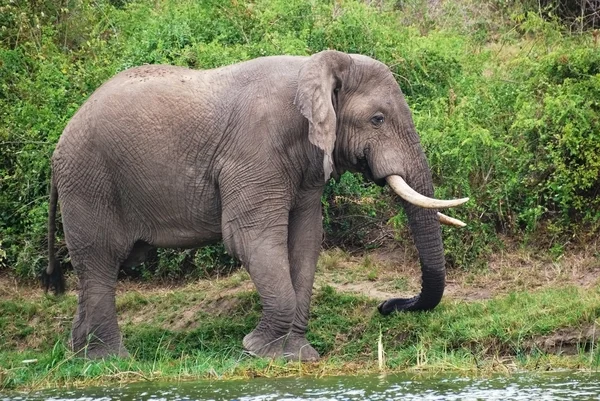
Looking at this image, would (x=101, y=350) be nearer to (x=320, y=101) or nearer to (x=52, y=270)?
(x=52, y=270)

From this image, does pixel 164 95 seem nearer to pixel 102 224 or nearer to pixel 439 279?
pixel 102 224

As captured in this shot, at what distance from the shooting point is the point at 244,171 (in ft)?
32.7

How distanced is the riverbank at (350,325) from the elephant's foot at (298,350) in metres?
0.12

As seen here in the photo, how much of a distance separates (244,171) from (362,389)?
2.11 m

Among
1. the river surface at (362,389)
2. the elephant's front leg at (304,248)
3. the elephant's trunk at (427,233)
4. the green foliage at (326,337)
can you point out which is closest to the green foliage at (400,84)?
the green foliage at (326,337)

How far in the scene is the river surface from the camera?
823cm

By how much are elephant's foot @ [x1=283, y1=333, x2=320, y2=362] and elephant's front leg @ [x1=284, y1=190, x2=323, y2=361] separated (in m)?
0.06

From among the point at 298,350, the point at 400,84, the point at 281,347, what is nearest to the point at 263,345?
the point at 281,347

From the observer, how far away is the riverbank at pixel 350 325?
31.0ft

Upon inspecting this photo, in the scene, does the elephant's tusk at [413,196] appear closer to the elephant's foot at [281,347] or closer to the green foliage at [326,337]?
the green foliage at [326,337]

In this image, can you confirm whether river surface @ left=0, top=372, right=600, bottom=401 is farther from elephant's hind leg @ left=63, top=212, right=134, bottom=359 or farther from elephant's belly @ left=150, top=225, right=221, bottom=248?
elephant's belly @ left=150, top=225, right=221, bottom=248

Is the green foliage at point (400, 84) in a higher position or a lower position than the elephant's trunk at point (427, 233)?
higher

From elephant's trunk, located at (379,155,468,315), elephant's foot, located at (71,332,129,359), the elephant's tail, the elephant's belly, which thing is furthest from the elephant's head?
the elephant's tail

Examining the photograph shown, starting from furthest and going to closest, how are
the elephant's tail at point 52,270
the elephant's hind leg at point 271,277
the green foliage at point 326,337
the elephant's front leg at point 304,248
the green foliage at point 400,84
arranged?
1. the green foliage at point 400,84
2. the elephant's tail at point 52,270
3. the elephant's front leg at point 304,248
4. the elephant's hind leg at point 271,277
5. the green foliage at point 326,337
